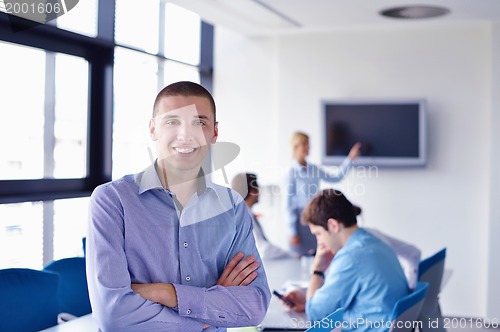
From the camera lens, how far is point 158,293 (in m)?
1.79

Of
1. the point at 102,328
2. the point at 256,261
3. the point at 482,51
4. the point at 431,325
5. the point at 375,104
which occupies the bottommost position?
the point at 431,325

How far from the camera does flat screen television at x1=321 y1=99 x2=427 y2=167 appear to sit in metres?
6.12

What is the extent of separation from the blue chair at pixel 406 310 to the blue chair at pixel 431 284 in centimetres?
53

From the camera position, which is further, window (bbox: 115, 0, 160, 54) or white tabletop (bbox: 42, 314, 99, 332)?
window (bbox: 115, 0, 160, 54)

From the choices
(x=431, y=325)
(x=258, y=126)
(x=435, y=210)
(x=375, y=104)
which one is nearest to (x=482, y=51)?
(x=375, y=104)

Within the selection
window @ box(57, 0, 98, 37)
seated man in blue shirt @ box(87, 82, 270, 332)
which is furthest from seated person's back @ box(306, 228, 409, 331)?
window @ box(57, 0, 98, 37)

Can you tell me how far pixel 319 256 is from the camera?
3189 millimetres

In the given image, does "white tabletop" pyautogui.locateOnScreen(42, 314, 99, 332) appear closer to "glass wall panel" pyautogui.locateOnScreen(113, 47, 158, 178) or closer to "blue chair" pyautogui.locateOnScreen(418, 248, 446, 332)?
"glass wall panel" pyautogui.locateOnScreen(113, 47, 158, 178)

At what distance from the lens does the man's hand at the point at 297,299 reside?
10.0ft

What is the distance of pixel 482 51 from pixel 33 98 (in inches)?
166

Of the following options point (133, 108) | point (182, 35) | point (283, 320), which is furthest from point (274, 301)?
point (182, 35)

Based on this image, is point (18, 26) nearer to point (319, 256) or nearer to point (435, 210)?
point (319, 256)

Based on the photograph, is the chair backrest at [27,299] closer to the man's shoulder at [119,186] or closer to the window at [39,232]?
the window at [39,232]

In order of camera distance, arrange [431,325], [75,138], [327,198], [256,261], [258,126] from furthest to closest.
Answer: [258,126] → [75,138] → [431,325] → [327,198] → [256,261]
